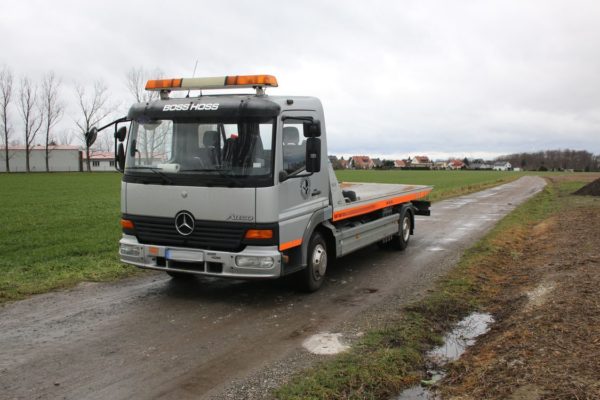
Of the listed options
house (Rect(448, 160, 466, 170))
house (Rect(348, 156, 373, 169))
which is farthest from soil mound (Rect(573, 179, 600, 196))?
house (Rect(448, 160, 466, 170))

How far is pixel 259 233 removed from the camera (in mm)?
6348

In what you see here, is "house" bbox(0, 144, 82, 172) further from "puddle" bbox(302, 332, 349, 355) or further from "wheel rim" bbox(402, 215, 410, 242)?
"puddle" bbox(302, 332, 349, 355)

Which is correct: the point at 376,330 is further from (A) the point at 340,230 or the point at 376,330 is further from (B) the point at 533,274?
(B) the point at 533,274

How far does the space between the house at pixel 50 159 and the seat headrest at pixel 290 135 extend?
10317 centimetres

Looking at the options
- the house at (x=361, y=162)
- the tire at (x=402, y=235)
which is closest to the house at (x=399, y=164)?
the house at (x=361, y=162)

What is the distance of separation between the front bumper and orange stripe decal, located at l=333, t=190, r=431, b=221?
6.09 ft

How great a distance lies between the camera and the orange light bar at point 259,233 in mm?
6346

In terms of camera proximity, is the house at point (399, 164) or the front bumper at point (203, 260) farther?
the house at point (399, 164)

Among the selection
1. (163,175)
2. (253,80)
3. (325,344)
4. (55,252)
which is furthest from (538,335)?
(55,252)

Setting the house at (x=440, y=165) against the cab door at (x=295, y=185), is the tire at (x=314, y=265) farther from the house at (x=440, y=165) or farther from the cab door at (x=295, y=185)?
the house at (x=440, y=165)

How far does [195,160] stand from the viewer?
6590mm

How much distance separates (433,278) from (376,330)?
2962 millimetres

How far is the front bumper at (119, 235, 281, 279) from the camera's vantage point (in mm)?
6387

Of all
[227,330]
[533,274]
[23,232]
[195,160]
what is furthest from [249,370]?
[23,232]
